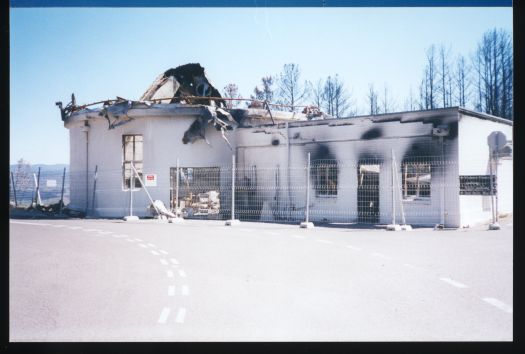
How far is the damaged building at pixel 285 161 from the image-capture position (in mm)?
16453

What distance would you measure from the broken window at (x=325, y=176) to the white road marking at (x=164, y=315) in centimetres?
1317

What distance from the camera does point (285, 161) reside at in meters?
19.7

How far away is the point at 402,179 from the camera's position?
17.4 metres

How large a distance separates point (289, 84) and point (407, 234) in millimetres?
→ 20815

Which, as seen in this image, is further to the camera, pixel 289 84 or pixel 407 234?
pixel 289 84

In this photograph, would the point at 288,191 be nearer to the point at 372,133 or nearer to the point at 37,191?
the point at 372,133

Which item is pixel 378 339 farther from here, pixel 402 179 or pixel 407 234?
pixel 402 179

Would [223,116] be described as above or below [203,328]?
above

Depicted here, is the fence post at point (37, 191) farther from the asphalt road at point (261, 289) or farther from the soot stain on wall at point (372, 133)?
the soot stain on wall at point (372, 133)

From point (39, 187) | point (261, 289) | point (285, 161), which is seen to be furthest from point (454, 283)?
point (39, 187)

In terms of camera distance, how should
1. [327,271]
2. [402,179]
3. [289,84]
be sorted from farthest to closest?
[289,84] → [402,179] → [327,271]

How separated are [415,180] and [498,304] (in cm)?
1139

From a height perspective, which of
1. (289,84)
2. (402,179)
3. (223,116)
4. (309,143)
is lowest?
(402,179)
